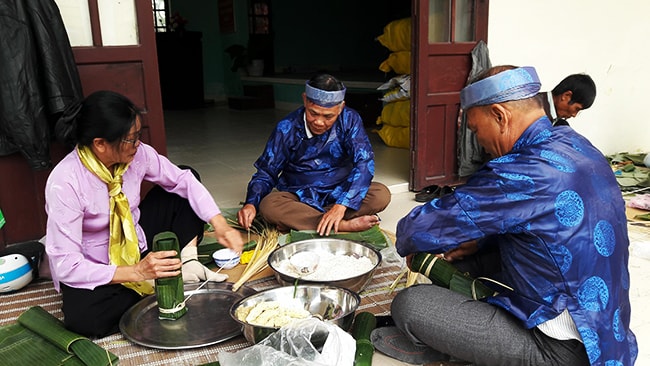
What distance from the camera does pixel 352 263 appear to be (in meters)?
2.24

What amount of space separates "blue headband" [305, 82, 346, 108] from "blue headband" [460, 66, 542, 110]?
50.9 inches

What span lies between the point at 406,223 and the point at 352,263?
0.69 m

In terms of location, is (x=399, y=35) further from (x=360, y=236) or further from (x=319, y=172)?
(x=360, y=236)

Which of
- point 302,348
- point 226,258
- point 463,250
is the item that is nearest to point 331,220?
point 226,258

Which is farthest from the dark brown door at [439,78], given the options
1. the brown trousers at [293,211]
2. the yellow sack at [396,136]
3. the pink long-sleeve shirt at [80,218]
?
the pink long-sleeve shirt at [80,218]

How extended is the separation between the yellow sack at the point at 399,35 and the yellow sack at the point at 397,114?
53cm

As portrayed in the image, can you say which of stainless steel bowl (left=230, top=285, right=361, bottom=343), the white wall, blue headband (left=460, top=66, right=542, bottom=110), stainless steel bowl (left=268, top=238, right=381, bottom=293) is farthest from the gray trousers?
the white wall

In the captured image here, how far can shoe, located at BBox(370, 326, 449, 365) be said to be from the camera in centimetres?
172

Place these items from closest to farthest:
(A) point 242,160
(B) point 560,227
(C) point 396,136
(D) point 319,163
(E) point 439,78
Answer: (B) point 560,227
(D) point 319,163
(E) point 439,78
(A) point 242,160
(C) point 396,136

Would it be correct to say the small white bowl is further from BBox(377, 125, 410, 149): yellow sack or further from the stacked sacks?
BBox(377, 125, 410, 149): yellow sack

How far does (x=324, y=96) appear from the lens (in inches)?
105

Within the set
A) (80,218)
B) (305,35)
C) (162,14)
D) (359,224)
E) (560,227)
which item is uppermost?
(162,14)

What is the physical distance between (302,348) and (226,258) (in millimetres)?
1029

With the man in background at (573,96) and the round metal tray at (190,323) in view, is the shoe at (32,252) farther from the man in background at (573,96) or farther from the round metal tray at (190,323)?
the man in background at (573,96)
